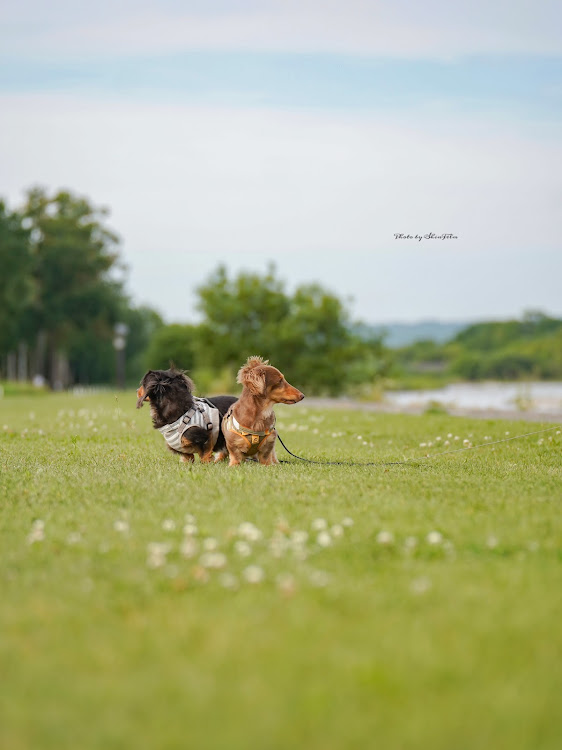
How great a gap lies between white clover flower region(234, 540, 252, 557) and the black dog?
3.86 metres

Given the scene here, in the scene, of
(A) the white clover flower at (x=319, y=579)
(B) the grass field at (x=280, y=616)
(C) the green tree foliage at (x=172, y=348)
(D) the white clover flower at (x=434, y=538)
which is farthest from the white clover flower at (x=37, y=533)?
(C) the green tree foliage at (x=172, y=348)

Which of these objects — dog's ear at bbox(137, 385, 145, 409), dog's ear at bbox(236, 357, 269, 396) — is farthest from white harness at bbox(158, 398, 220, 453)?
dog's ear at bbox(236, 357, 269, 396)

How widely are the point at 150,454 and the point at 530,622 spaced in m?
6.68

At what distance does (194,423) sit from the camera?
27.4 feet

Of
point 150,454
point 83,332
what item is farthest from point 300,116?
point 83,332

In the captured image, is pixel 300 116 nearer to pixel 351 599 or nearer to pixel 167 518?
pixel 167 518

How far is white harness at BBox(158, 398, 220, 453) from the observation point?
Answer: 27.4 feet

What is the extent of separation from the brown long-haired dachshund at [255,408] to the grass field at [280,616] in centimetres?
132

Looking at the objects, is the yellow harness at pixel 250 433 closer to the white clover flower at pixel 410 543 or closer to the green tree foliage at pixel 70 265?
the white clover flower at pixel 410 543

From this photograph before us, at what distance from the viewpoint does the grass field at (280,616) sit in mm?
2711

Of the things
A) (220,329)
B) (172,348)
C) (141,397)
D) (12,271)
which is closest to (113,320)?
(12,271)

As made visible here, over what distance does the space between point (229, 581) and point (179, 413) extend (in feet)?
15.1

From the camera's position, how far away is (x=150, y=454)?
9.66 meters

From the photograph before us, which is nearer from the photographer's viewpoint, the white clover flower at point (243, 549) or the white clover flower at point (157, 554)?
the white clover flower at point (157, 554)
